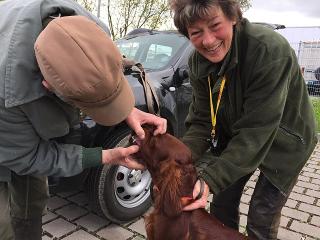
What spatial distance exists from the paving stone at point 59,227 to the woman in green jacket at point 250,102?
4.87ft

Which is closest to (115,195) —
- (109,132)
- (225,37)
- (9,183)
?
(109,132)

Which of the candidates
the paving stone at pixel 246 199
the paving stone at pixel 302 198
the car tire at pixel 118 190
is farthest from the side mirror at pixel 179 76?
the paving stone at pixel 302 198

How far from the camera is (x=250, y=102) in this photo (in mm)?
2096

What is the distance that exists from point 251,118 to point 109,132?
1451 mm

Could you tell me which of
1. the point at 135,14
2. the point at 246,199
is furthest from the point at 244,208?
the point at 135,14

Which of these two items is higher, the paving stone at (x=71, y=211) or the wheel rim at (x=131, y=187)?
the wheel rim at (x=131, y=187)

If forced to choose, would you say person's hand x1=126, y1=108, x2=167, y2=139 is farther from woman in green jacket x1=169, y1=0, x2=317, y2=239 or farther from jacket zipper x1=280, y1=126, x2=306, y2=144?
jacket zipper x1=280, y1=126, x2=306, y2=144

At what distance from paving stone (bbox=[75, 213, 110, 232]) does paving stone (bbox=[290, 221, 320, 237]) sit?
1.67 metres

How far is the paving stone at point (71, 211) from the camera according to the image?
11.7 feet

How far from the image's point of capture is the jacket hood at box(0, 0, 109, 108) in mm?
1685

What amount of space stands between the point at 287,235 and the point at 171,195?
1.98 meters

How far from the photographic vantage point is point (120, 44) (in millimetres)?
4980

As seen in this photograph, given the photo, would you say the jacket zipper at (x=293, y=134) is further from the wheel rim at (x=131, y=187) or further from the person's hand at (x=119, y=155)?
the wheel rim at (x=131, y=187)

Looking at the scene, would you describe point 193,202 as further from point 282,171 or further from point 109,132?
point 109,132
